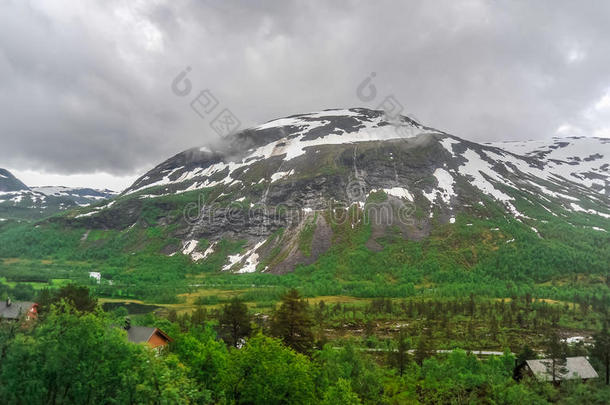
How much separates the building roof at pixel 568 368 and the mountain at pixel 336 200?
8325 cm

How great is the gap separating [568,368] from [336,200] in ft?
363

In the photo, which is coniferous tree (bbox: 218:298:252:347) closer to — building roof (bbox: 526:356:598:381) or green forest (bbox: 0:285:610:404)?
green forest (bbox: 0:285:610:404)

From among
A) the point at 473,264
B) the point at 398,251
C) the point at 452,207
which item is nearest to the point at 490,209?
the point at 452,207

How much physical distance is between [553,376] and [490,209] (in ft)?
380

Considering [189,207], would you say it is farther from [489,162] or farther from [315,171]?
[489,162]

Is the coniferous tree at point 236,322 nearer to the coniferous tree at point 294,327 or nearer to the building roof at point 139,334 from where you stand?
the building roof at point 139,334

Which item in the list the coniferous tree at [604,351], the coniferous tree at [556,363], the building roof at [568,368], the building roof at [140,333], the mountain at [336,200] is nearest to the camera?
the coniferous tree at [556,363]

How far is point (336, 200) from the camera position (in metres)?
144

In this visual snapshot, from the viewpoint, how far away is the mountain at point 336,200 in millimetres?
130125

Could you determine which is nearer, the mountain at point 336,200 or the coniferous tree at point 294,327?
the coniferous tree at point 294,327

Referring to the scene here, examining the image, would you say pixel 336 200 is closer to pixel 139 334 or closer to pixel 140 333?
pixel 140 333

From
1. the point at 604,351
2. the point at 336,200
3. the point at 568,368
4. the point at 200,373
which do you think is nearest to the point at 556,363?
the point at 568,368

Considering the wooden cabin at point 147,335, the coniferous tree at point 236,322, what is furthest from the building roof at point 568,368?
the wooden cabin at point 147,335

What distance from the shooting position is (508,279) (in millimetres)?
101438
